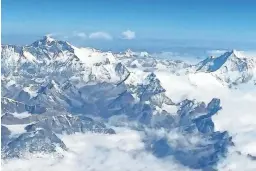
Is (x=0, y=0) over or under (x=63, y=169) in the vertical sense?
over

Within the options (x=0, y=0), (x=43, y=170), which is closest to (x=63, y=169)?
(x=43, y=170)

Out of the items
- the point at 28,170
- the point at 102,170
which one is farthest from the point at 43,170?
the point at 102,170

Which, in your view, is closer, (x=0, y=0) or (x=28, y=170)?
(x=0, y=0)

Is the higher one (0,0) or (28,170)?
(0,0)

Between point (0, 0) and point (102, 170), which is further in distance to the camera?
point (102, 170)

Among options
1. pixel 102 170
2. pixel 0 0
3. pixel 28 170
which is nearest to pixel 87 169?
pixel 102 170

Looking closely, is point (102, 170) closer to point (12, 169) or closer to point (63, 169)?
point (63, 169)

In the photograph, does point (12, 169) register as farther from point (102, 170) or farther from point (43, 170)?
point (102, 170)
